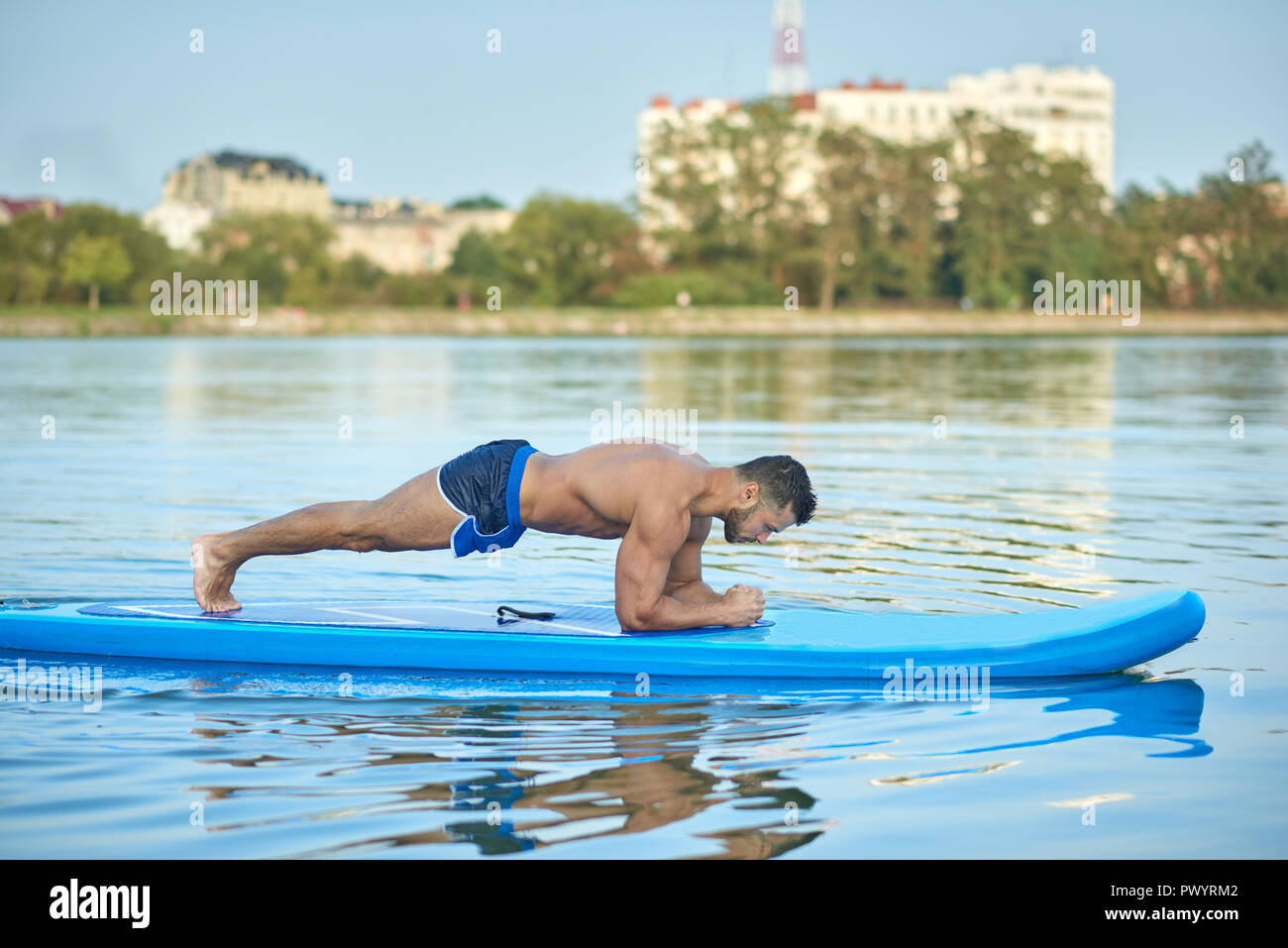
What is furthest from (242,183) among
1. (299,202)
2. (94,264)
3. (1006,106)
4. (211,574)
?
(211,574)

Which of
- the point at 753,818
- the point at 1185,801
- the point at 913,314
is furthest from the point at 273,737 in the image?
the point at 913,314

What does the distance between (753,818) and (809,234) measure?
81.4 m

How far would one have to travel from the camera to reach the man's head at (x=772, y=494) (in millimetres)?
6426

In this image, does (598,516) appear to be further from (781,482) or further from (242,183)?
(242,183)

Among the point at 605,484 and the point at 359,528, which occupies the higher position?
the point at 605,484

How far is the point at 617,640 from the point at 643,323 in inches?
2663

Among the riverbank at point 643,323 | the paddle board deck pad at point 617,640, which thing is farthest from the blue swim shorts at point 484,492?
the riverbank at point 643,323

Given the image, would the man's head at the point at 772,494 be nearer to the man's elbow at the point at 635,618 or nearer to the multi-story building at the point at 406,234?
the man's elbow at the point at 635,618

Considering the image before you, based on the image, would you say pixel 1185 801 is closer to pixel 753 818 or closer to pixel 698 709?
pixel 753 818

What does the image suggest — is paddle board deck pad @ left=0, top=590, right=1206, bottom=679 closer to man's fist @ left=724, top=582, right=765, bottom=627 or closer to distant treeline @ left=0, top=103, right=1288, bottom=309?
man's fist @ left=724, top=582, right=765, bottom=627

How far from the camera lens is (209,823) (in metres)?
4.82

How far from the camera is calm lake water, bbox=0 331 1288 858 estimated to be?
4.85 metres

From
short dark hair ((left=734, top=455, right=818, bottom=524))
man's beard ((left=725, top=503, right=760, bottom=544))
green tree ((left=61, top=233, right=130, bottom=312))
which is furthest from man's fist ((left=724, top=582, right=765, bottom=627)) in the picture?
green tree ((left=61, top=233, right=130, bottom=312))

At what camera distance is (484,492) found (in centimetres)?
670
